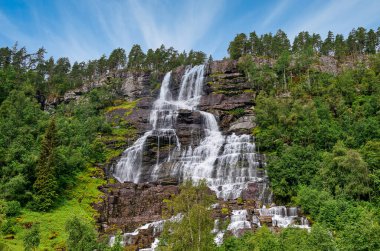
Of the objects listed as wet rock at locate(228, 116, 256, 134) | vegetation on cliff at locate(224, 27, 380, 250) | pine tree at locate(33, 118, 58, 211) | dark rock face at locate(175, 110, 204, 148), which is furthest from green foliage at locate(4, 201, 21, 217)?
wet rock at locate(228, 116, 256, 134)

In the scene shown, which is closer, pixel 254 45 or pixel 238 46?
pixel 238 46

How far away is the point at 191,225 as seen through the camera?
24.4 meters

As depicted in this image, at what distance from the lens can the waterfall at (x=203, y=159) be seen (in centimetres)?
4850

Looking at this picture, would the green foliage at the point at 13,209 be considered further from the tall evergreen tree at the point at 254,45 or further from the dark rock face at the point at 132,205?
the tall evergreen tree at the point at 254,45

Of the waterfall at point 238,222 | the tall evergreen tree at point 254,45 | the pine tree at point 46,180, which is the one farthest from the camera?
the tall evergreen tree at point 254,45

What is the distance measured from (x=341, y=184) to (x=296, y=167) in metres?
6.67

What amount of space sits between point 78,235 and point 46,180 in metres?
21.1

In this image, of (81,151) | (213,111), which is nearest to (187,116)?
(213,111)

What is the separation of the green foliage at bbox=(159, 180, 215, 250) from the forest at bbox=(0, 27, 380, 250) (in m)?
0.07

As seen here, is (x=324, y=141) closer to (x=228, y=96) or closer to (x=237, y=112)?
(x=237, y=112)

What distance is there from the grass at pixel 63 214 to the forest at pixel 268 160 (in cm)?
19

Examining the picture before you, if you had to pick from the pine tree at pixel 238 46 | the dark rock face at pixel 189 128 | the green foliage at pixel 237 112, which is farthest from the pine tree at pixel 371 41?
the dark rock face at pixel 189 128

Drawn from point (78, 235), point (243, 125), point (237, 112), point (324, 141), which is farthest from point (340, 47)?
point (78, 235)

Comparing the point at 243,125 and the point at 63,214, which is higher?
the point at 243,125
